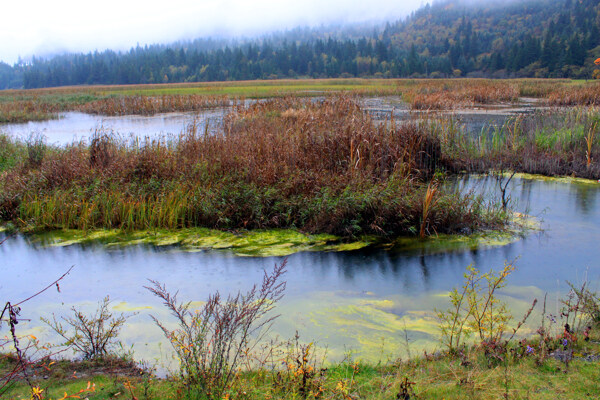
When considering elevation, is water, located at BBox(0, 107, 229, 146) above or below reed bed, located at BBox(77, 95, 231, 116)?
below

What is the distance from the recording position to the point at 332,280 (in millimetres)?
6184

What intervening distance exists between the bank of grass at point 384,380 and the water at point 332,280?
569mm

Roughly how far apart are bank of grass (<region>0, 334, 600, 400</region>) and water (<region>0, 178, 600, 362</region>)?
0.57 metres

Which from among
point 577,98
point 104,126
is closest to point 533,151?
point 577,98

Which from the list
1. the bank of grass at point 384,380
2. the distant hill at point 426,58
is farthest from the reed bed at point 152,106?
the distant hill at point 426,58

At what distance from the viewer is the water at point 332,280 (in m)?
4.60

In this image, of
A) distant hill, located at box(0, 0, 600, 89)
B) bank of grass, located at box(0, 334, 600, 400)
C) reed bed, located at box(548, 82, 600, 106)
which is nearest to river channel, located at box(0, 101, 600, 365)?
bank of grass, located at box(0, 334, 600, 400)

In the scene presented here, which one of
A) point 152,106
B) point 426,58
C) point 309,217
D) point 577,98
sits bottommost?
point 309,217

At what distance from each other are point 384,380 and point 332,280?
297 cm

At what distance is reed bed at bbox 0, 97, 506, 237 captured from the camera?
7688 mm

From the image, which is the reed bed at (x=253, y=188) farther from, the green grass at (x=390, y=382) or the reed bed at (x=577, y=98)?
the reed bed at (x=577, y=98)

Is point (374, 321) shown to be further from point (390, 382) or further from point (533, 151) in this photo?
point (533, 151)

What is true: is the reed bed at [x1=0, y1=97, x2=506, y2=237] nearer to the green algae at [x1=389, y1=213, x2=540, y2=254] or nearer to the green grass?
the green algae at [x1=389, y1=213, x2=540, y2=254]

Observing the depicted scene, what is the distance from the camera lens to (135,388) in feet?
10.3
